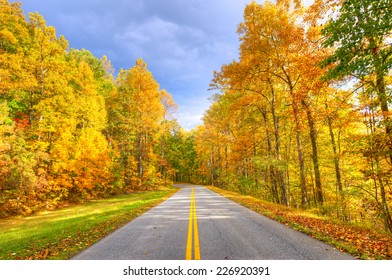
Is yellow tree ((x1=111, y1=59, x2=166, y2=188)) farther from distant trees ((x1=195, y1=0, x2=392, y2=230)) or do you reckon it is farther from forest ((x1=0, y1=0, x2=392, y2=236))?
distant trees ((x1=195, y1=0, x2=392, y2=230))

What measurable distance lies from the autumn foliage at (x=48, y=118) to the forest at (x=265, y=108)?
3.5 inches

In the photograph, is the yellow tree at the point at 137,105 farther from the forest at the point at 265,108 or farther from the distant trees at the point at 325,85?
the distant trees at the point at 325,85

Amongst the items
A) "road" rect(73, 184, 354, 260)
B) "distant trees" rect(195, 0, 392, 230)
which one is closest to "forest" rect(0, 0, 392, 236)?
"distant trees" rect(195, 0, 392, 230)

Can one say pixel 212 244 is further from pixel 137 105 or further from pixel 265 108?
pixel 137 105

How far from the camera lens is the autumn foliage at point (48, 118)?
43.3 ft

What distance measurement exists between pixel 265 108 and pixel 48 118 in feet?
59.9

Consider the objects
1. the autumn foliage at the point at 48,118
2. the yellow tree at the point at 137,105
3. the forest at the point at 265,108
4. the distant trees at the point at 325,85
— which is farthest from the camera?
the yellow tree at the point at 137,105

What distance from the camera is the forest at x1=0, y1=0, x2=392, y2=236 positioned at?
6.93 meters

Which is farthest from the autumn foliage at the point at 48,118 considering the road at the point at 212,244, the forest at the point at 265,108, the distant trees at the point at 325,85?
the distant trees at the point at 325,85

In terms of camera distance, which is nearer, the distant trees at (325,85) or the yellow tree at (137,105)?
the distant trees at (325,85)

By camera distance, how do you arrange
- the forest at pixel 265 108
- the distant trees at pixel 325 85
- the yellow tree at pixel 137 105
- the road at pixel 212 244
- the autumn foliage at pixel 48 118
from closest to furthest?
the road at pixel 212 244 < the distant trees at pixel 325 85 < the forest at pixel 265 108 < the autumn foliage at pixel 48 118 < the yellow tree at pixel 137 105

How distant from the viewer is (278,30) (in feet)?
38.0
